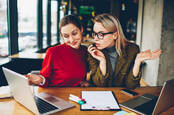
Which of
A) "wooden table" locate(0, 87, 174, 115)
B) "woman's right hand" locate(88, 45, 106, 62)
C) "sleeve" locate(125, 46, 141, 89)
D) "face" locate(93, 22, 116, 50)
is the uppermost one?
"face" locate(93, 22, 116, 50)

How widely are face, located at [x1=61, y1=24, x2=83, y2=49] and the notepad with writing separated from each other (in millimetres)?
499

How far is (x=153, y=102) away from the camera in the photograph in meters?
1.29

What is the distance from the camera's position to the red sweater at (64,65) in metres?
1.71

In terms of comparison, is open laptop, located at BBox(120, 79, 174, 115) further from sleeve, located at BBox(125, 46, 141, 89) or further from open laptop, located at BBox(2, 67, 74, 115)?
open laptop, located at BBox(2, 67, 74, 115)

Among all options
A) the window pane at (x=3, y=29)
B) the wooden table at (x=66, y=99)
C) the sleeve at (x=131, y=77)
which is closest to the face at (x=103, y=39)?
the sleeve at (x=131, y=77)

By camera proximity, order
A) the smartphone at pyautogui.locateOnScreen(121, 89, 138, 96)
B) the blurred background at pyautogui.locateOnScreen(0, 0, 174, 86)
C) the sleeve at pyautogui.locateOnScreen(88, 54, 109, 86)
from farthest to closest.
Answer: the blurred background at pyautogui.locateOnScreen(0, 0, 174, 86) < the sleeve at pyautogui.locateOnScreen(88, 54, 109, 86) < the smartphone at pyautogui.locateOnScreen(121, 89, 138, 96)

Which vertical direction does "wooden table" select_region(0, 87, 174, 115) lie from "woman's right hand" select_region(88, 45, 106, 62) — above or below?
below


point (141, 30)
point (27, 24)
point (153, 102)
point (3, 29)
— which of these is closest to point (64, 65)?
point (153, 102)

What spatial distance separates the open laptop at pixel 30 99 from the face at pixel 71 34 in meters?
0.57

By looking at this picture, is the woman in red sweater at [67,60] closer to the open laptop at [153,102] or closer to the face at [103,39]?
the face at [103,39]

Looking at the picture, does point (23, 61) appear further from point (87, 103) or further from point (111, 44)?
point (87, 103)

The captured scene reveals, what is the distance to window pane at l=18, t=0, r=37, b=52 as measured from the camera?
375cm

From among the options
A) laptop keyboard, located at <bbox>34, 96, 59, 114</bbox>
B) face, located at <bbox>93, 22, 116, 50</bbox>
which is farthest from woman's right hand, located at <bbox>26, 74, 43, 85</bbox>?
face, located at <bbox>93, 22, 116, 50</bbox>

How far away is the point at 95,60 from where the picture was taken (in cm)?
181
